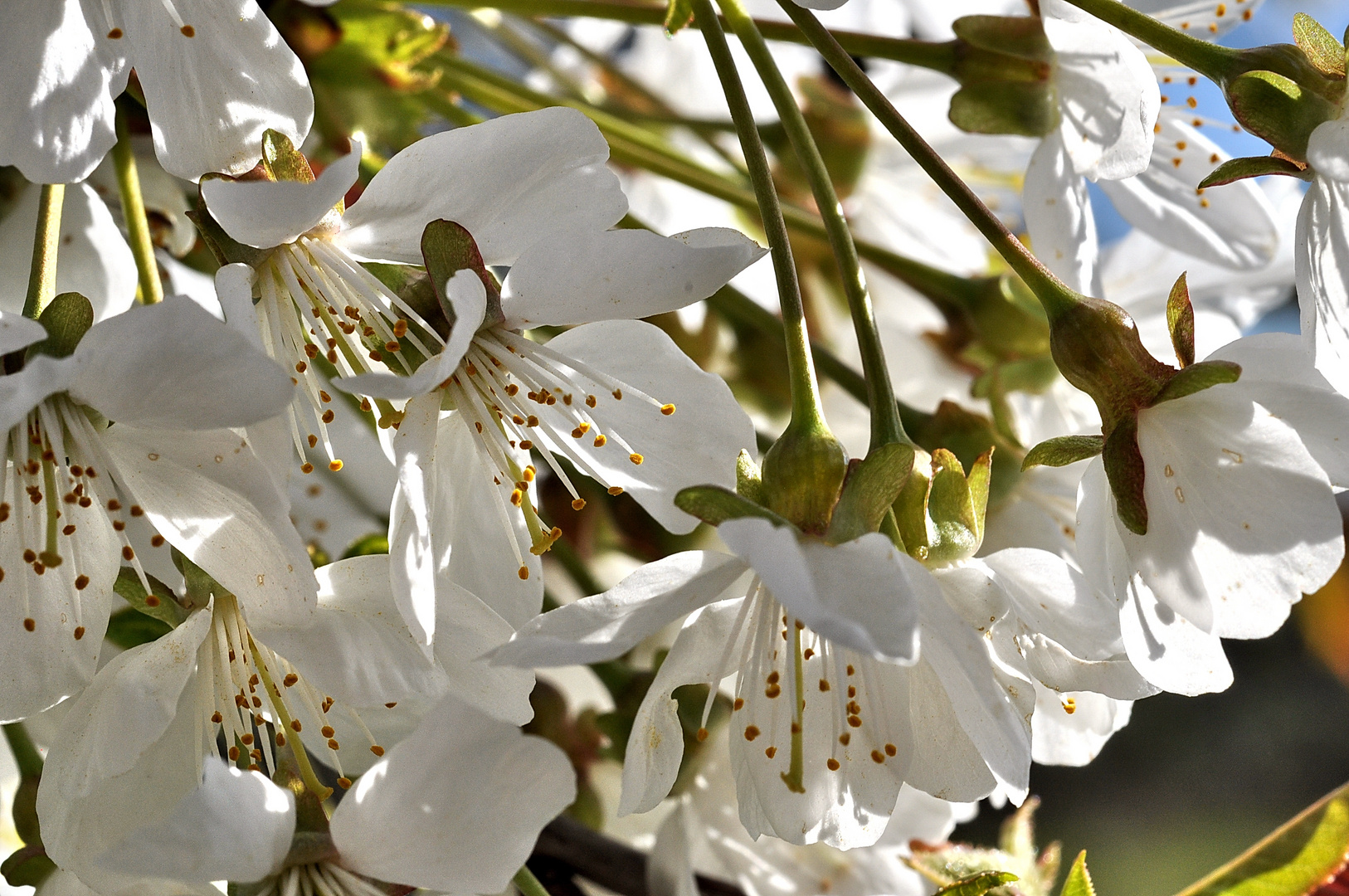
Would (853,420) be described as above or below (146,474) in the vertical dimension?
below

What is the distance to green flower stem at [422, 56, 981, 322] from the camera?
2.05ft

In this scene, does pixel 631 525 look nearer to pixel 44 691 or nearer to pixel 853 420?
pixel 853 420

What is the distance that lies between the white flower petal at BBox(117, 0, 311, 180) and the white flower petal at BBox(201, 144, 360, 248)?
5 centimetres

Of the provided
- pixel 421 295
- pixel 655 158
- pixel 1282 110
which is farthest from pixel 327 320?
pixel 1282 110

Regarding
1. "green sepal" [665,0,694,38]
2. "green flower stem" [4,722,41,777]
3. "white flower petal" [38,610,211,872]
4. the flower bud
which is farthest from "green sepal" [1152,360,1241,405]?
"green flower stem" [4,722,41,777]

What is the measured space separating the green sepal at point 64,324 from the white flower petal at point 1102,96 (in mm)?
395

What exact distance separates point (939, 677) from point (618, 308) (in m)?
0.16

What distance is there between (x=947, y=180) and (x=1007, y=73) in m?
0.16

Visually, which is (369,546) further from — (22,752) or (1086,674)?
(1086,674)

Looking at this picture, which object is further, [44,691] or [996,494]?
[996,494]

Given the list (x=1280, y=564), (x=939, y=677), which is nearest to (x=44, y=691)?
(x=939, y=677)

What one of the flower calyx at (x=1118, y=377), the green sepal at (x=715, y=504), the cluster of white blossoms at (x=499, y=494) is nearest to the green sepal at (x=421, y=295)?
the cluster of white blossoms at (x=499, y=494)

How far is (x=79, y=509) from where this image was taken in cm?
41

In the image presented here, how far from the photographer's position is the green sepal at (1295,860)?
0.48 meters
